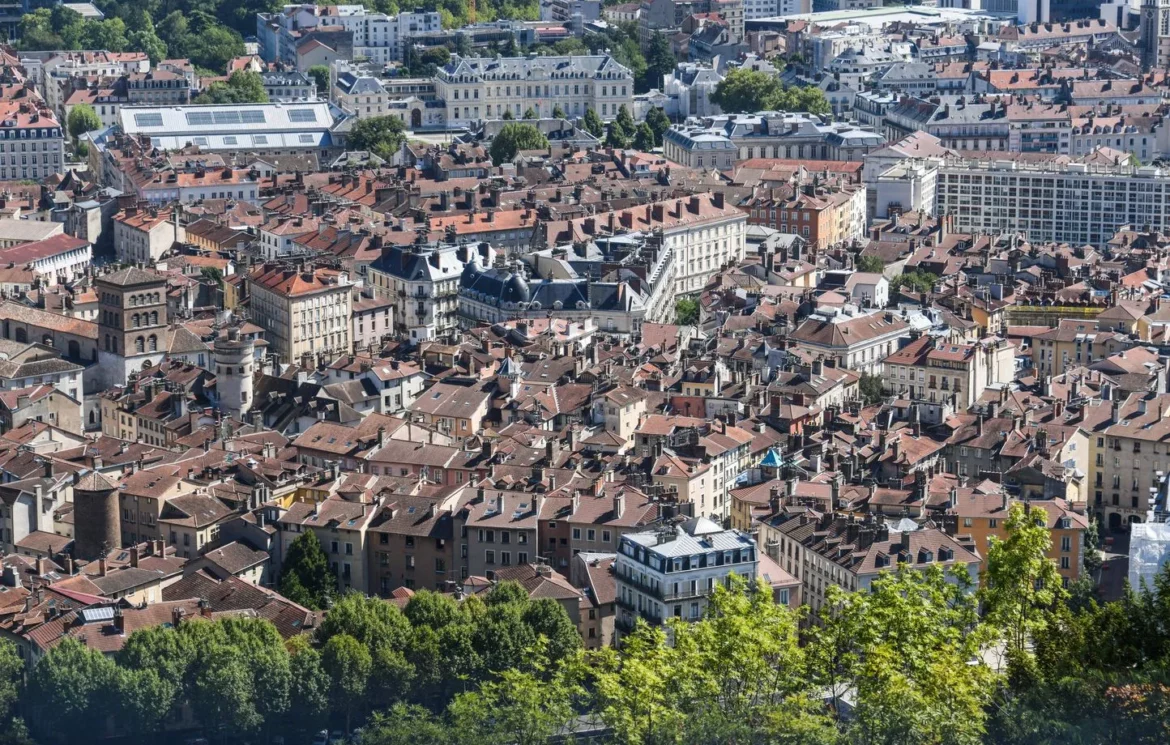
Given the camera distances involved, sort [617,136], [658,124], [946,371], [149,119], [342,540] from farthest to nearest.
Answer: [658,124] < [617,136] < [149,119] < [946,371] < [342,540]

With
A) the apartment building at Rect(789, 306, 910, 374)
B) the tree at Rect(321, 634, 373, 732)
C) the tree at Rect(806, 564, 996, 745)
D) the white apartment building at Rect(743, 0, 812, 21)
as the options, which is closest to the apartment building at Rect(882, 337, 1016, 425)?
the apartment building at Rect(789, 306, 910, 374)

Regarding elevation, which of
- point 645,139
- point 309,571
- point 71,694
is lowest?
point 71,694

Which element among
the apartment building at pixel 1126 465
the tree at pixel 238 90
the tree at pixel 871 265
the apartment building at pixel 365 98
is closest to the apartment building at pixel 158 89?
the tree at pixel 238 90

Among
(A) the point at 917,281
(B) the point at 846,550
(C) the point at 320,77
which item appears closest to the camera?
(B) the point at 846,550

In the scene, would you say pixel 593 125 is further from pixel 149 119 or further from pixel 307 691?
pixel 307 691

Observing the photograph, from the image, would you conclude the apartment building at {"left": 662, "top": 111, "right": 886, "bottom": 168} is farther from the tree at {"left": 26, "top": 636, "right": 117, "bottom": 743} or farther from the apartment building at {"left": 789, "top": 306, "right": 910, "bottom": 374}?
the tree at {"left": 26, "top": 636, "right": 117, "bottom": 743}

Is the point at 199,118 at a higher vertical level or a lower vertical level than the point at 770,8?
lower

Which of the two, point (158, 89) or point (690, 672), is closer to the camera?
point (690, 672)

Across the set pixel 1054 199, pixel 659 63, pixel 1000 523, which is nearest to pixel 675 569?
pixel 1000 523
